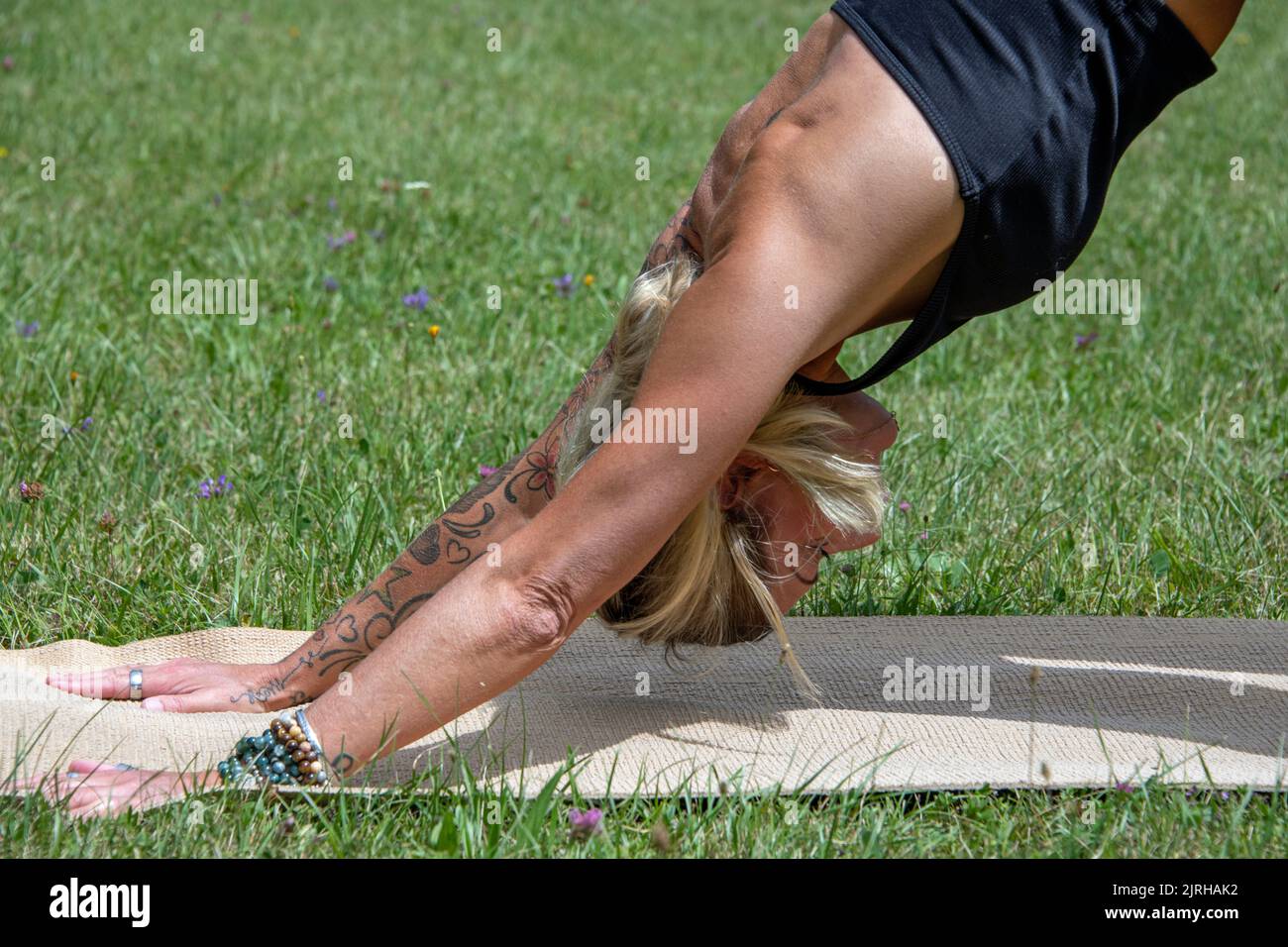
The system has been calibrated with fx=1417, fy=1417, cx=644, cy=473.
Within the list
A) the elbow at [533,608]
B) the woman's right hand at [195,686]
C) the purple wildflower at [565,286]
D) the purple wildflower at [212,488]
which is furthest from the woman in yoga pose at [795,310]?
the purple wildflower at [565,286]

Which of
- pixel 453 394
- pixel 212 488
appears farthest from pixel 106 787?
pixel 453 394

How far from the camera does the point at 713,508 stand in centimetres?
224

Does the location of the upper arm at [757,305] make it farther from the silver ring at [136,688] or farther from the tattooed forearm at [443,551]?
the silver ring at [136,688]

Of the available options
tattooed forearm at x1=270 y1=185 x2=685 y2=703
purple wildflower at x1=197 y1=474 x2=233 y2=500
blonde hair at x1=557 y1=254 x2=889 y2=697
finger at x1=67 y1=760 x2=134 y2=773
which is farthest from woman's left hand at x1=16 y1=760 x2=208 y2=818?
purple wildflower at x1=197 y1=474 x2=233 y2=500

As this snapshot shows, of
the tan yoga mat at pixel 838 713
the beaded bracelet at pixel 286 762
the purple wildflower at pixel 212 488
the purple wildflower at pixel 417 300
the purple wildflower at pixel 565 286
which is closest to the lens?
the beaded bracelet at pixel 286 762

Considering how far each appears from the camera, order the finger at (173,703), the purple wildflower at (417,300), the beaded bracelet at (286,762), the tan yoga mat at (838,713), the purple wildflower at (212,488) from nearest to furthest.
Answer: the beaded bracelet at (286,762)
the tan yoga mat at (838,713)
the finger at (173,703)
the purple wildflower at (212,488)
the purple wildflower at (417,300)

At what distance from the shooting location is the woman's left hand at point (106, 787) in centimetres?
200

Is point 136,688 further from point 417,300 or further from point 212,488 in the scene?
point 417,300

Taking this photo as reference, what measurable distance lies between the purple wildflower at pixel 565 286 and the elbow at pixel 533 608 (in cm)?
284

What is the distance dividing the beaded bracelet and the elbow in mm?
335

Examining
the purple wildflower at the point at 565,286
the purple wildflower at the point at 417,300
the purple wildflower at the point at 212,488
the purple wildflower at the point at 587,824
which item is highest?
the purple wildflower at the point at 565,286
